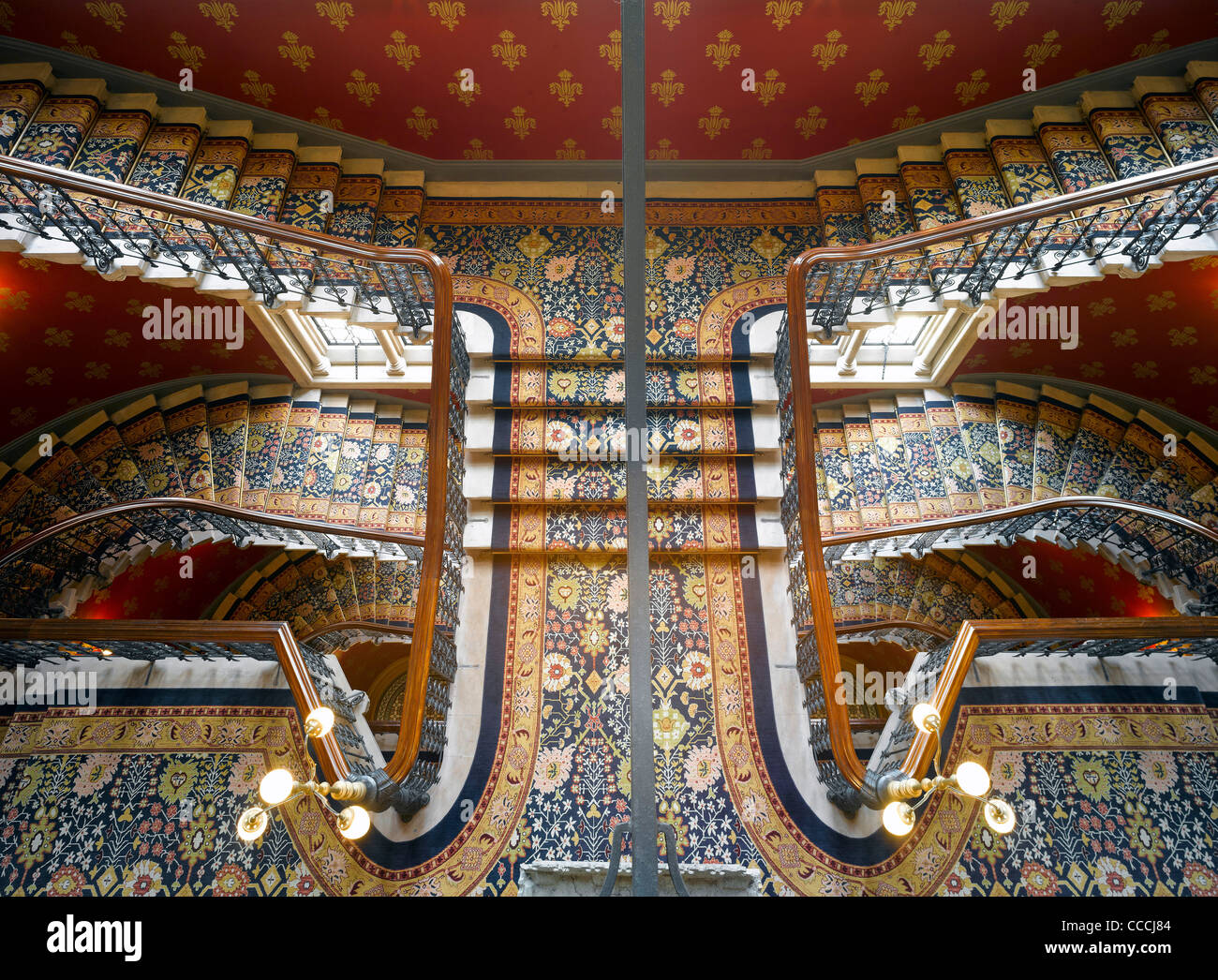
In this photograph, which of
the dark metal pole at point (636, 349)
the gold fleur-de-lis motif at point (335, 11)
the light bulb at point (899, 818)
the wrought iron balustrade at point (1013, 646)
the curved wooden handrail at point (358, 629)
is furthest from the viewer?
the curved wooden handrail at point (358, 629)

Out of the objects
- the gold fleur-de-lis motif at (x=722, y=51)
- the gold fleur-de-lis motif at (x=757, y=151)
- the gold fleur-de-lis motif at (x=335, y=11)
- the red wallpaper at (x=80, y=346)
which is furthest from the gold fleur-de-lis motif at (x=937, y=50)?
the red wallpaper at (x=80, y=346)

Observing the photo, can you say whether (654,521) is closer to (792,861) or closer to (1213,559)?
(792,861)

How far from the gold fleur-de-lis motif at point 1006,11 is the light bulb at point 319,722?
5.85 meters

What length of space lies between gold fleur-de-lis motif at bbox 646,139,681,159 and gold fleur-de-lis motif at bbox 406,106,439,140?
1.76 m

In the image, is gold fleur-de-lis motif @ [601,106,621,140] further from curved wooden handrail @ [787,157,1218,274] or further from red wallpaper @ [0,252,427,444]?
red wallpaper @ [0,252,427,444]

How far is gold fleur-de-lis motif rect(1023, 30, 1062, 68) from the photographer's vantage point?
4.48 meters

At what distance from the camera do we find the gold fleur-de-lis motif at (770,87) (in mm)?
4777

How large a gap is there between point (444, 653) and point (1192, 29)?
632cm

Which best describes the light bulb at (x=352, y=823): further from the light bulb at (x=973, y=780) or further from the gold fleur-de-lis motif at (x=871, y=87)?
the gold fleur-de-lis motif at (x=871, y=87)

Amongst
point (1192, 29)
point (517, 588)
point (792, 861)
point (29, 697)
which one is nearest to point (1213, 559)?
point (792, 861)

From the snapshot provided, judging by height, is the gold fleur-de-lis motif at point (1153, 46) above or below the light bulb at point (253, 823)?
above

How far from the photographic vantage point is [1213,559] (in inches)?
158

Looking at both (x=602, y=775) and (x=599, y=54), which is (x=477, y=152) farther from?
(x=602, y=775)
